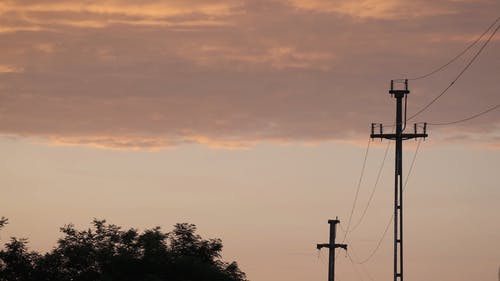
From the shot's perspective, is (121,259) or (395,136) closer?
(395,136)

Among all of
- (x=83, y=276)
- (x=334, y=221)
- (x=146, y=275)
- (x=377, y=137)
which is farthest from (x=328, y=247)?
(x=83, y=276)

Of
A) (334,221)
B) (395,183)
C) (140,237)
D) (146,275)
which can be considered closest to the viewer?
(395,183)

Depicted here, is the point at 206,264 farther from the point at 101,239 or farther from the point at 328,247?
the point at 328,247

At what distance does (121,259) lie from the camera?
101688 millimetres

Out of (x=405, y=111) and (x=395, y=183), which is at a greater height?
(x=405, y=111)

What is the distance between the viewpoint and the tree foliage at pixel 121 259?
100062 millimetres

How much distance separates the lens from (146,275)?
98938 millimetres

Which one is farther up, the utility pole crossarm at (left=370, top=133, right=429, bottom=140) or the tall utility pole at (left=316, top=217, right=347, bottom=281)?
the utility pole crossarm at (left=370, top=133, right=429, bottom=140)

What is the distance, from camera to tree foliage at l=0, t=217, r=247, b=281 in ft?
328

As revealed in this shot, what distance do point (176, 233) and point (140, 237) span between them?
3385 millimetres

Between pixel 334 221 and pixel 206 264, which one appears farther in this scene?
pixel 206 264

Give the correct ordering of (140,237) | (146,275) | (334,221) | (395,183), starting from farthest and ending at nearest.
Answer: (140,237), (146,275), (334,221), (395,183)

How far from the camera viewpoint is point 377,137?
2921 inches

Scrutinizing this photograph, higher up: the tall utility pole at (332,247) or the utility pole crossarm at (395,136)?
the utility pole crossarm at (395,136)
